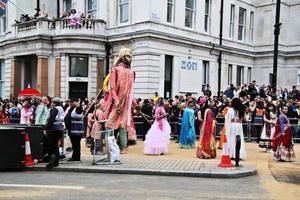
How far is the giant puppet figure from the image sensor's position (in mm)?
12625

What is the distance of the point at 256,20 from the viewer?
39.1 metres

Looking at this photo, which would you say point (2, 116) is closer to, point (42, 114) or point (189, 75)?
point (42, 114)

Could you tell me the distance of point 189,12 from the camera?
31922 mm

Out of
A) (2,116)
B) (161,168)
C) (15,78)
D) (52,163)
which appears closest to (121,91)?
→ (161,168)

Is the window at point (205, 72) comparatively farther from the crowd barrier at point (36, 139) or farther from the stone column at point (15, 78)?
the crowd barrier at point (36, 139)

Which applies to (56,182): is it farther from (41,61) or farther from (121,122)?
(41,61)

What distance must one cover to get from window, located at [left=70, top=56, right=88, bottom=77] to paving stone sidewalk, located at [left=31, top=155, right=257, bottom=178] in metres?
18.2

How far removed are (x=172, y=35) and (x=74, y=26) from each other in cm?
611

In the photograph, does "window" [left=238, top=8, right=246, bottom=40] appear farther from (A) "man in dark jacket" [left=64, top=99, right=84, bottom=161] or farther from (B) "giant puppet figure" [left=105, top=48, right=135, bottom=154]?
(A) "man in dark jacket" [left=64, top=99, right=84, bottom=161]

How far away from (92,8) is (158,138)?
65.2ft

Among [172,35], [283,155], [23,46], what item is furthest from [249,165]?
[23,46]

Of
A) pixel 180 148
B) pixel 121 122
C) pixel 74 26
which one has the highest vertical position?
pixel 74 26

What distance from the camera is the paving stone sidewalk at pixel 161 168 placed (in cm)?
1069

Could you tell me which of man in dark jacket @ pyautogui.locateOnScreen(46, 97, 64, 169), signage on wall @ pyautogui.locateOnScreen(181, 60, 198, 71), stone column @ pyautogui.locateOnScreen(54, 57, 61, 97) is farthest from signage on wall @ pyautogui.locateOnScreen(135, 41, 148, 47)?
man in dark jacket @ pyautogui.locateOnScreen(46, 97, 64, 169)
